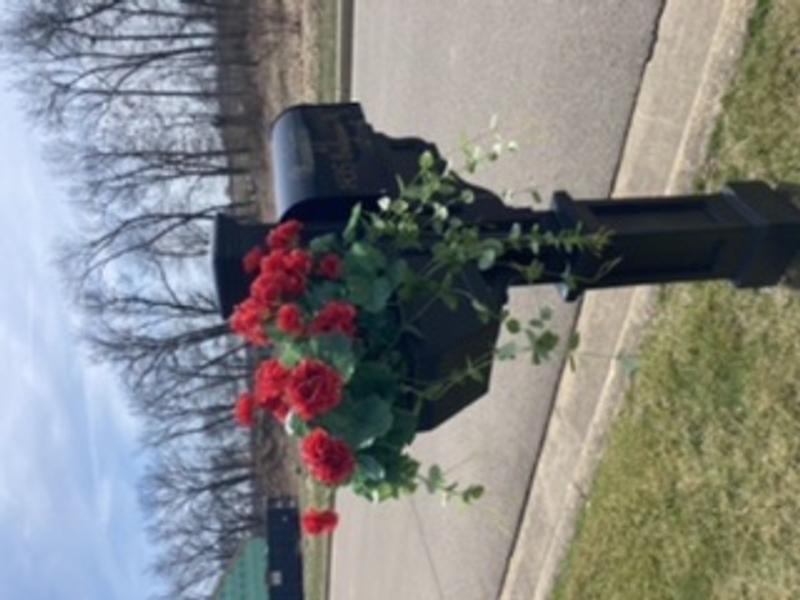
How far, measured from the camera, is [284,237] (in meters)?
3.70

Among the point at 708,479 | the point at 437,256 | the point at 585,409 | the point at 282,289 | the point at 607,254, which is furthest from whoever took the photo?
the point at 585,409

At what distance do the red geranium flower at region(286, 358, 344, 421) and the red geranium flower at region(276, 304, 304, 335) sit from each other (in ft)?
0.53

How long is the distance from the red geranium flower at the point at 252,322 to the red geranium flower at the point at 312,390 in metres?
0.26

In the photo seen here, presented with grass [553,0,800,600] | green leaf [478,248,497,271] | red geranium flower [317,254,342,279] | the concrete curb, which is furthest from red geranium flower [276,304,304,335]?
the concrete curb

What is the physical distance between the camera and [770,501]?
437cm

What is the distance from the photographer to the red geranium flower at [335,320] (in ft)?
11.3

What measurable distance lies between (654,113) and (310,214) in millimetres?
2434

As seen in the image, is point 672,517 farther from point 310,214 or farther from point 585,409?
point 310,214

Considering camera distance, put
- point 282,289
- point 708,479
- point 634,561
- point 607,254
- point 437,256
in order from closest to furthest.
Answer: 1. point 282,289
2. point 437,256
3. point 607,254
4. point 708,479
5. point 634,561

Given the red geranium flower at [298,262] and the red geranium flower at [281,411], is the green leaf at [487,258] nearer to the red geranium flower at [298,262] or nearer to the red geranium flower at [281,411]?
the red geranium flower at [298,262]

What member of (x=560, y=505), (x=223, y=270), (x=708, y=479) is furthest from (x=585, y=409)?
(x=223, y=270)

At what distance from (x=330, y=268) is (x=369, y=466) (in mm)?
748

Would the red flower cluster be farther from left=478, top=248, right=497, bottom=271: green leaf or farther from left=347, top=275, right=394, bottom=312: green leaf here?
left=478, top=248, right=497, bottom=271: green leaf

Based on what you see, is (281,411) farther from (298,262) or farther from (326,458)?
(298,262)
